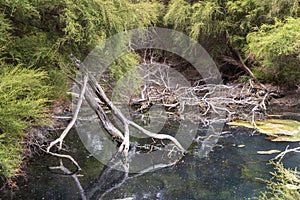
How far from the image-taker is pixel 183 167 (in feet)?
17.1

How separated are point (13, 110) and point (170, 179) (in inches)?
94.7

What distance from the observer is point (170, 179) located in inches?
187

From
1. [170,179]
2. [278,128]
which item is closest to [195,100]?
[278,128]

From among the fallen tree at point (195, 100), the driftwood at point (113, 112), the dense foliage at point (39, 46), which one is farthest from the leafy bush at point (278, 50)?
the dense foliage at point (39, 46)

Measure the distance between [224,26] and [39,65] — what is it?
26.9 ft

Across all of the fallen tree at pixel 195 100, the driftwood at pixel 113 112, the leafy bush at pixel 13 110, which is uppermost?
the leafy bush at pixel 13 110

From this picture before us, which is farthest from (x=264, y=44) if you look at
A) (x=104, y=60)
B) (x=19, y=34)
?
(x=19, y=34)

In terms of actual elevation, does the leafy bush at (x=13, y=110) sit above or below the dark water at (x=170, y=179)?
above

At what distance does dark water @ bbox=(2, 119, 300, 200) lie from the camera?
427cm

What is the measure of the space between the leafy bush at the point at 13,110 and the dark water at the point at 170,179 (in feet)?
2.38

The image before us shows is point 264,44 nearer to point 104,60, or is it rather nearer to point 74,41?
point 104,60

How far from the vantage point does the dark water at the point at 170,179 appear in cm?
427

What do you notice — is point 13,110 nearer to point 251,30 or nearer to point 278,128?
point 278,128

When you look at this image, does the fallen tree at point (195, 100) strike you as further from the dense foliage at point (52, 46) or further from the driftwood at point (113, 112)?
the dense foliage at point (52, 46)
